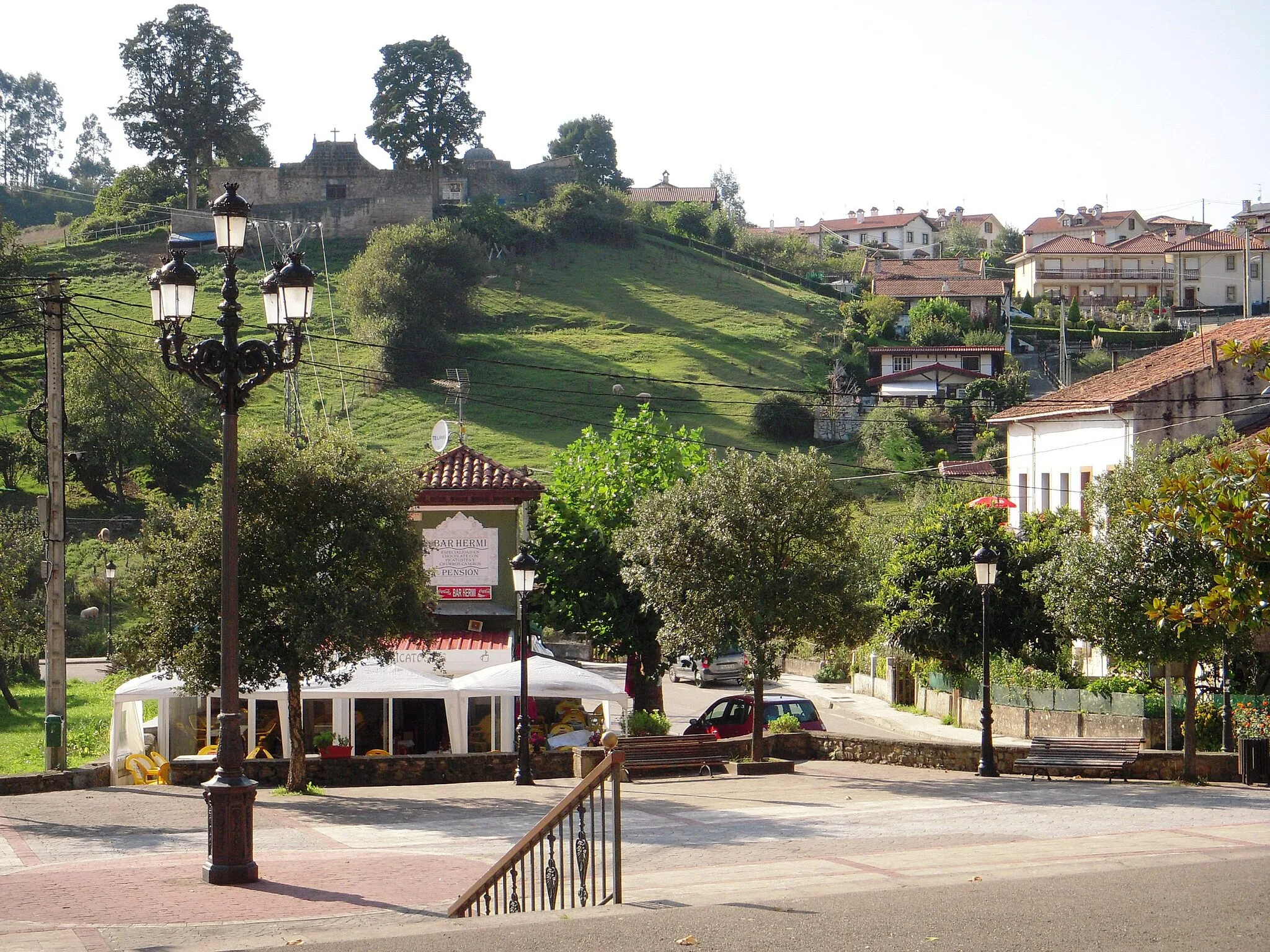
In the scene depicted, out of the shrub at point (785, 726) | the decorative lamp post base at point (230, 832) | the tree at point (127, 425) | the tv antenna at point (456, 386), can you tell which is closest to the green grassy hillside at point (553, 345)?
the tv antenna at point (456, 386)

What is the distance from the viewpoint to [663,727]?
79.5 feet

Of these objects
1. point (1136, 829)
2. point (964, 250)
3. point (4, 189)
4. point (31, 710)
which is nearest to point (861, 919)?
point (1136, 829)

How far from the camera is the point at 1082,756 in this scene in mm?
20609

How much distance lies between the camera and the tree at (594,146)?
126 m

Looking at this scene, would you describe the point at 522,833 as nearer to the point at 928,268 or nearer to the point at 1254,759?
the point at 1254,759

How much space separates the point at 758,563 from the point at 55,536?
11.3 meters

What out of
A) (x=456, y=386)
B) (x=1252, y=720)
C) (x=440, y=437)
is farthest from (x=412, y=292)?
(x=1252, y=720)

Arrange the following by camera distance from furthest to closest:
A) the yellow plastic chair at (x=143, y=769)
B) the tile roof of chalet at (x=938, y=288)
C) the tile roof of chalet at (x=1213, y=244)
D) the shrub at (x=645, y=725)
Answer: the tile roof of chalet at (x=1213, y=244) → the tile roof of chalet at (x=938, y=288) → the shrub at (x=645, y=725) → the yellow plastic chair at (x=143, y=769)

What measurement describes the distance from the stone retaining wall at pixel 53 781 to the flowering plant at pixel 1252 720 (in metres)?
17.0

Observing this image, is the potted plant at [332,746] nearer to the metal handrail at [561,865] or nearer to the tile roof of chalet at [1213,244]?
the metal handrail at [561,865]

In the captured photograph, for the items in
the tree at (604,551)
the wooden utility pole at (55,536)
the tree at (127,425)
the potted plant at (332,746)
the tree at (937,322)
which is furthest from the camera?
the tree at (937,322)

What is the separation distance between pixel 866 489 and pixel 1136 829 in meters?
41.1

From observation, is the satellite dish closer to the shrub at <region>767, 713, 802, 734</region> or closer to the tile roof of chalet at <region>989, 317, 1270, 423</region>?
the shrub at <region>767, 713, 802, 734</region>

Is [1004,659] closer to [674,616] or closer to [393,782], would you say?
[674,616]
